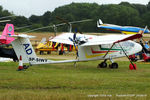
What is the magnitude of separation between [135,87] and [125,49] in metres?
9.61

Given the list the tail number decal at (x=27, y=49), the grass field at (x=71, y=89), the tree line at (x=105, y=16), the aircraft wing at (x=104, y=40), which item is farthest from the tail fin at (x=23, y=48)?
the tree line at (x=105, y=16)

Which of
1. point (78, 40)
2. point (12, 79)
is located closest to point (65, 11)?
point (78, 40)

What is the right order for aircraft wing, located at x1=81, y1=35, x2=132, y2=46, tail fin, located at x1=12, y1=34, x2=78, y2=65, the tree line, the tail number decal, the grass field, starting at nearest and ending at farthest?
1. the grass field
2. tail fin, located at x1=12, y1=34, x2=78, y2=65
3. the tail number decal
4. aircraft wing, located at x1=81, y1=35, x2=132, y2=46
5. the tree line

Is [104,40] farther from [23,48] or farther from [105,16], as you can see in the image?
[105,16]

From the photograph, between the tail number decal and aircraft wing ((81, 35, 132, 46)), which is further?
aircraft wing ((81, 35, 132, 46))

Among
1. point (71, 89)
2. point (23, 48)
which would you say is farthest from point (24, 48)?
point (71, 89)

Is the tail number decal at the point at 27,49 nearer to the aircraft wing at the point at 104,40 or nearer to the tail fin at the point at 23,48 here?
the tail fin at the point at 23,48

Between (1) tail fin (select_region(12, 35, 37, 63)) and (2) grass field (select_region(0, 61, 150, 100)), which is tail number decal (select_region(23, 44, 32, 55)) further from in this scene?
(2) grass field (select_region(0, 61, 150, 100))

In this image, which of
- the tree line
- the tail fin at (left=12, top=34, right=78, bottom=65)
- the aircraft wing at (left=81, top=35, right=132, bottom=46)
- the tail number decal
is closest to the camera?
the tail fin at (left=12, top=34, right=78, bottom=65)

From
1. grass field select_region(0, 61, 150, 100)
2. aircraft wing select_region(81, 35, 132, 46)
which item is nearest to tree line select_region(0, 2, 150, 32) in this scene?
aircraft wing select_region(81, 35, 132, 46)

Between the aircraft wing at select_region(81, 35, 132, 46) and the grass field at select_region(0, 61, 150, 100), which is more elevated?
the aircraft wing at select_region(81, 35, 132, 46)

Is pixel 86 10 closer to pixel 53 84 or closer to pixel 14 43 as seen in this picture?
pixel 14 43

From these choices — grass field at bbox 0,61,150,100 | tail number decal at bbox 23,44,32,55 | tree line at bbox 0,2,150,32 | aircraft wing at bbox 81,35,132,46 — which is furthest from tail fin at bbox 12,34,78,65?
tree line at bbox 0,2,150,32

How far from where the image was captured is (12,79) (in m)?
13.9
